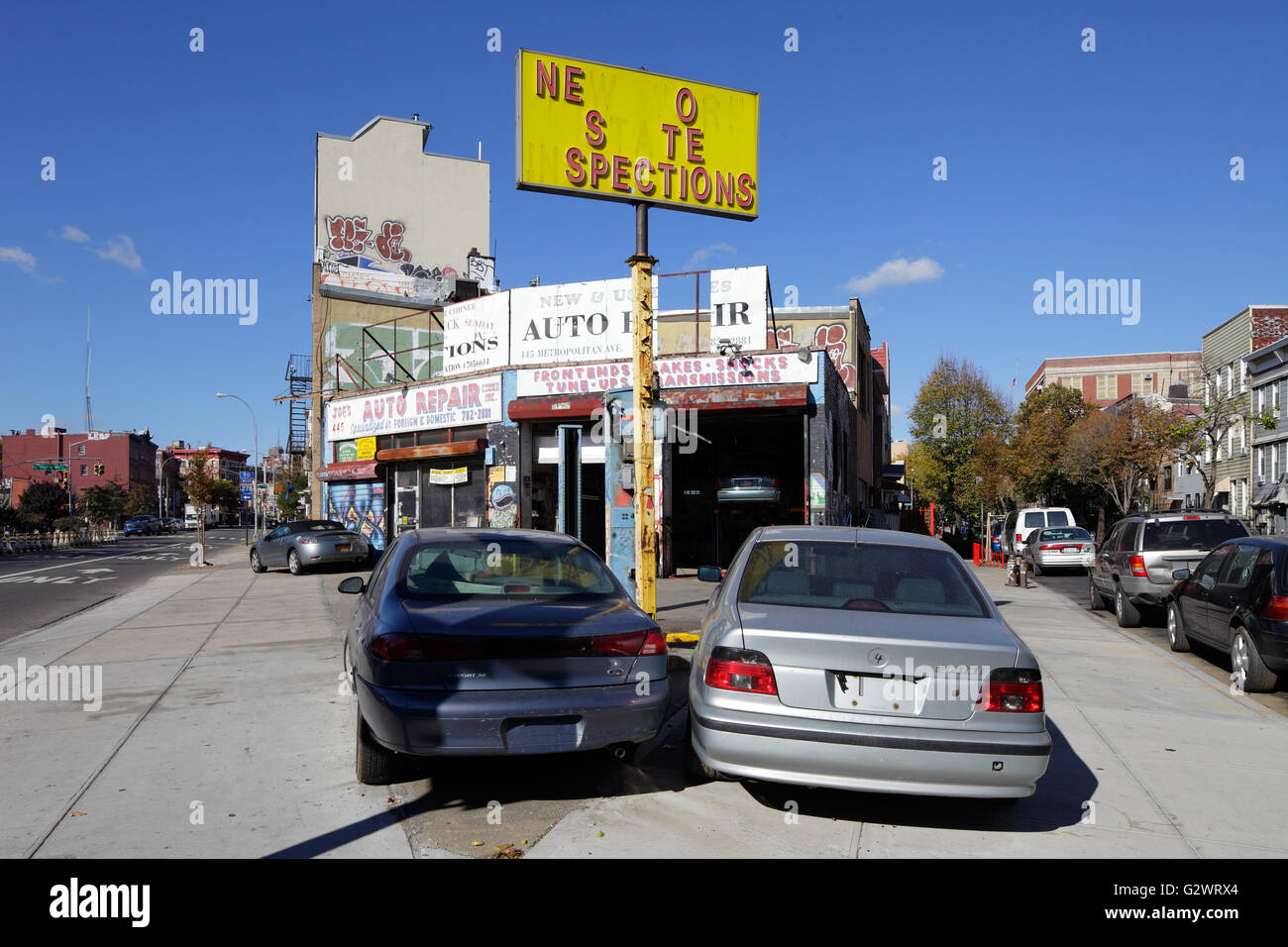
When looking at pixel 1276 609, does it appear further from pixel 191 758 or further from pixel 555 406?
pixel 555 406

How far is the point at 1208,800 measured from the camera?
506 centimetres

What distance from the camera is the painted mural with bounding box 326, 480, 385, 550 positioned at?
83.6ft

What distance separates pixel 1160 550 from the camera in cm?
1229

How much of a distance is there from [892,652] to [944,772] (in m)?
0.60

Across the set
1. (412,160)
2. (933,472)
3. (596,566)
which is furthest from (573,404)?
(933,472)

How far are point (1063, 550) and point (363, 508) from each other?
66.1 ft

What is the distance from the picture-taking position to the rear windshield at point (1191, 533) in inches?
480

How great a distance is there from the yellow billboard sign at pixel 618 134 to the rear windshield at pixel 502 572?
6394 millimetres

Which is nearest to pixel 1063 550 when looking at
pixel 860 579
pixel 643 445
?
pixel 643 445

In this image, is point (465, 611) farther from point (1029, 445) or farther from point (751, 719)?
point (1029, 445)

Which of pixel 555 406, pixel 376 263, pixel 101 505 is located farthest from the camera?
pixel 101 505

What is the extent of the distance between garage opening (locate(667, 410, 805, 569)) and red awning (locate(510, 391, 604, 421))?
369 cm

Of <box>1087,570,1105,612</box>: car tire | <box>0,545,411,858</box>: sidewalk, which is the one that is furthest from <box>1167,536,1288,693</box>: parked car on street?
<box>0,545,411,858</box>: sidewalk

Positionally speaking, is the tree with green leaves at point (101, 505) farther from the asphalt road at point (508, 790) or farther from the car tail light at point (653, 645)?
the car tail light at point (653, 645)
